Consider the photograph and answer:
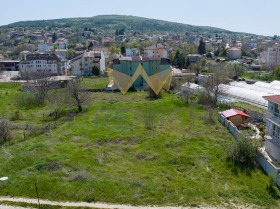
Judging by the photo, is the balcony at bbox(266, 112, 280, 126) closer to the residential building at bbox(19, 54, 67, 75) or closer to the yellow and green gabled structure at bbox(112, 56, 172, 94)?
the yellow and green gabled structure at bbox(112, 56, 172, 94)

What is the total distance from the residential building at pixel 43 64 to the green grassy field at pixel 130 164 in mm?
29648

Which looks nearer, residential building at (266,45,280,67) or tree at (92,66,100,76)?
tree at (92,66,100,76)

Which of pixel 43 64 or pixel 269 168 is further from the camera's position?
pixel 43 64

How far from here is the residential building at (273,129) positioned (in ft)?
57.1

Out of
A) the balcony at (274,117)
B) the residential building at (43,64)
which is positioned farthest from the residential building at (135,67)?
the balcony at (274,117)

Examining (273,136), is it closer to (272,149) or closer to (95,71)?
(272,149)

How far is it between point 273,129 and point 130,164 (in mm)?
8423

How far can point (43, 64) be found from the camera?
181 feet

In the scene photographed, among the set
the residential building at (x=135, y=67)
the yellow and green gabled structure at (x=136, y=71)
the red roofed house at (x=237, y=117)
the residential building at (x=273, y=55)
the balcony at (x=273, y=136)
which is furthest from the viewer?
the residential building at (x=273, y=55)

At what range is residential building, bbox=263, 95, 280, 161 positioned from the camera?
57.1 feet

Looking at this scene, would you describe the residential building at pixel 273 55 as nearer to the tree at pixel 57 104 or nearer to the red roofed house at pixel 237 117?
the red roofed house at pixel 237 117

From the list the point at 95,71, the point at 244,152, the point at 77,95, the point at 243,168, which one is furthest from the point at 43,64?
the point at 243,168

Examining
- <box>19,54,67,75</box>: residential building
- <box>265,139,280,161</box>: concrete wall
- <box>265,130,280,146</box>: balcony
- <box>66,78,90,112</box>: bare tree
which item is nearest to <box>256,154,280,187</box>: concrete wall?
<box>265,139,280,161</box>: concrete wall

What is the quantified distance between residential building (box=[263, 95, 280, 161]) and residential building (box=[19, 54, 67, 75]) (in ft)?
141
